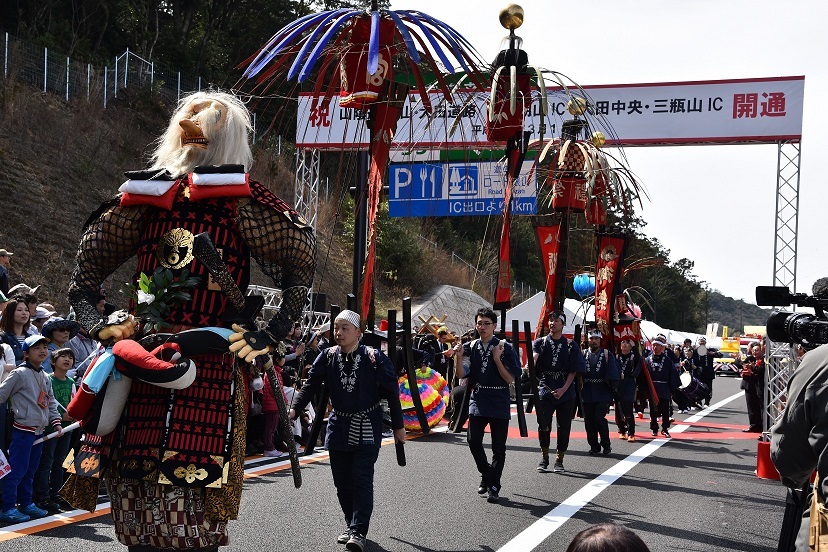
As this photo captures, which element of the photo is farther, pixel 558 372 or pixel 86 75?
pixel 86 75

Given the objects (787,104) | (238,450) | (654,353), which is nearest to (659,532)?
(238,450)

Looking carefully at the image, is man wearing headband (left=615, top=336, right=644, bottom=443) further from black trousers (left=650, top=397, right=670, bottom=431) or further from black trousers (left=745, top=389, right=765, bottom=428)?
black trousers (left=745, top=389, right=765, bottom=428)

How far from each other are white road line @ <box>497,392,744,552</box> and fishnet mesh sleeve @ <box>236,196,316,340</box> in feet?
11.9


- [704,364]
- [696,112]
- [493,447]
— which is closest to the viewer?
[493,447]

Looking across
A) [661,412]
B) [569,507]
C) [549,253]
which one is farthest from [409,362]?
[661,412]

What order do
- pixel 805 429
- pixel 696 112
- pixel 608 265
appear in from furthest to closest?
pixel 696 112 < pixel 608 265 < pixel 805 429

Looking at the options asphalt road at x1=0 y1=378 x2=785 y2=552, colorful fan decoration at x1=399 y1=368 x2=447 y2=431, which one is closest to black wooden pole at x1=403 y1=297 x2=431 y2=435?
asphalt road at x1=0 y1=378 x2=785 y2=552

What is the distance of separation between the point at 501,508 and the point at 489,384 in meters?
1.39

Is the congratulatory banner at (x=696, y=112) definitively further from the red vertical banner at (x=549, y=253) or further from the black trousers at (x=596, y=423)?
the red vertical banner at (x=549, y=253)

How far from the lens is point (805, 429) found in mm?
3773

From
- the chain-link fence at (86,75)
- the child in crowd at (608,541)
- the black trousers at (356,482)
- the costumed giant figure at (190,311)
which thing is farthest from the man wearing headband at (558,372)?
the chain-link fence at (86,75)

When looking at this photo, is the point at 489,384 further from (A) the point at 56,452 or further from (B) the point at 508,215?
(A) the point at 56,452

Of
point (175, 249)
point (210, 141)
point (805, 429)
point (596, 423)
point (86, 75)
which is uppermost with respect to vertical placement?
point (86, 75)

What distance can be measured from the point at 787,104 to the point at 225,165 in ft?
56.7
